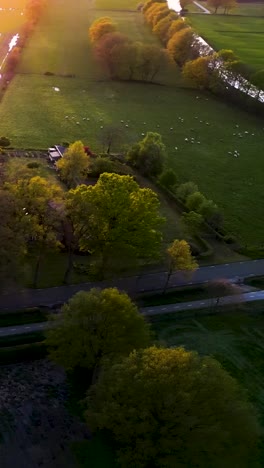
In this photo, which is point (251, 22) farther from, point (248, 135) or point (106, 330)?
point (106, 330)

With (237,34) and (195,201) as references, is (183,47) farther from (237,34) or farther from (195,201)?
(195,201)

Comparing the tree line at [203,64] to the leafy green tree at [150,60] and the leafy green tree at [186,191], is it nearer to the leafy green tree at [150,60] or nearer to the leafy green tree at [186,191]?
the leafy green tree at [150,60]

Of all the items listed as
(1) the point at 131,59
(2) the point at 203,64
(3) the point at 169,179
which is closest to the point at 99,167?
(3) the point at 169,179

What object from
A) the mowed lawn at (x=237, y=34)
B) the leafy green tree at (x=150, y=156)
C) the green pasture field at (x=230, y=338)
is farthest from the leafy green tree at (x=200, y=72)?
the green pasture field at (x=230, y=338)

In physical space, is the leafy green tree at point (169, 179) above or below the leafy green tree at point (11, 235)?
below

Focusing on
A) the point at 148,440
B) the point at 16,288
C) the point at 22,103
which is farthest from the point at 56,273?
A: the point at 22,103

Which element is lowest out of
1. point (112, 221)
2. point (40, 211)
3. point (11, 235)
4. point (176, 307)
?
point (176, 307)

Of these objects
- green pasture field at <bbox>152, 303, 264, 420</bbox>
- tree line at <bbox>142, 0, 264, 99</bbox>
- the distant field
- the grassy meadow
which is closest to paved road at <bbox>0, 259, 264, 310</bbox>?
green pasture field at <bbox>152, 303, 264, 420</bbox>
